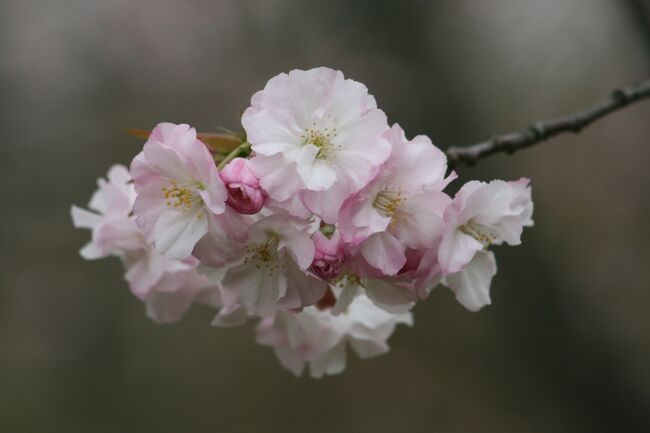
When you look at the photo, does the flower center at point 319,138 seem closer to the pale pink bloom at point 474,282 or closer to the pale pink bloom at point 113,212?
the pale pink bloom at point 474,282

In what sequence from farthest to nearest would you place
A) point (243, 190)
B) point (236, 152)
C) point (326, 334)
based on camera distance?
1. point (326, 334)
2. point (236, 152)
3. point (243, 190)

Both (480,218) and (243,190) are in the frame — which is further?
(480,218)

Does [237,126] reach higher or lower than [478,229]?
lower

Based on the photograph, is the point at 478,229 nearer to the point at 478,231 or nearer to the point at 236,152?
the point at 478,231

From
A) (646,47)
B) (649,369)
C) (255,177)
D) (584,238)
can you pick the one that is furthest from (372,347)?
(584,238)

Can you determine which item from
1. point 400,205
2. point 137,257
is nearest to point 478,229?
point 400,205

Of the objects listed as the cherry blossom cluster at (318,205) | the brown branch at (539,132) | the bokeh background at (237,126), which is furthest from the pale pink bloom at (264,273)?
the bokeh background at (237,126)

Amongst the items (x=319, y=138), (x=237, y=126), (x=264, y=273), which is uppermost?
(x=319, y=138)
